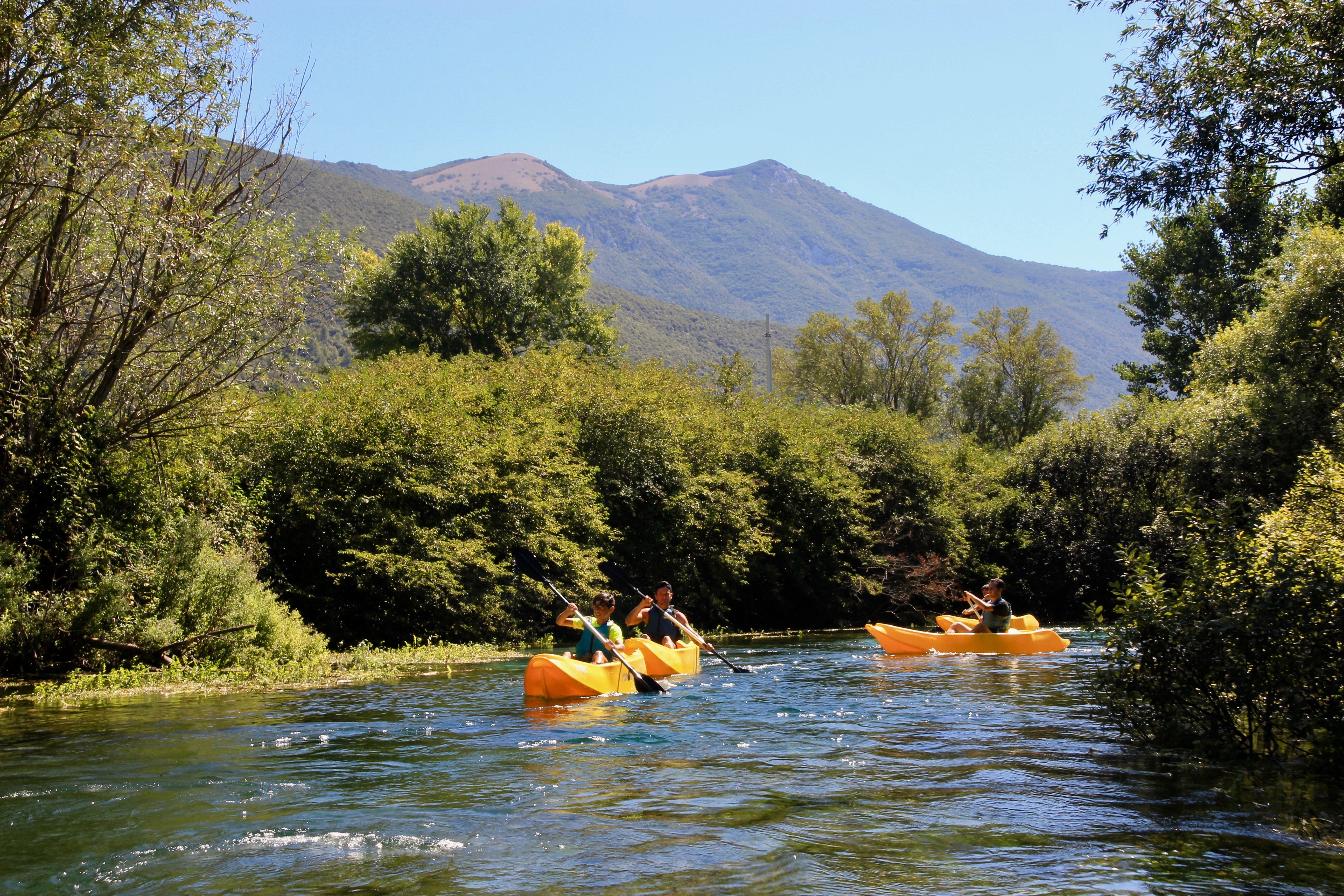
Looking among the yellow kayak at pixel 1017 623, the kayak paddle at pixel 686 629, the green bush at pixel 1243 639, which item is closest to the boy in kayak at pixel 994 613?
the yellow kayak at pixel 1017 623

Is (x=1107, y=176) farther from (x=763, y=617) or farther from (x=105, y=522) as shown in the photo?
(x=763, y=617)

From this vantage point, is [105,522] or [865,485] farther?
[865,485]

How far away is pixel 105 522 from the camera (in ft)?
39.6

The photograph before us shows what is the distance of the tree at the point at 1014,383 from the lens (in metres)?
51.8

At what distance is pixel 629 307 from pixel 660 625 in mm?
95098

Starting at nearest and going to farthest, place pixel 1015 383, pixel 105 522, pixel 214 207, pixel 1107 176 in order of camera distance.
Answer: pixel 1107 176
pixel 105 522
pixel 214 207
pixel 1015 383

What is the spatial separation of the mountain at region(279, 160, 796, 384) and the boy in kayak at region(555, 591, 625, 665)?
55720 mm

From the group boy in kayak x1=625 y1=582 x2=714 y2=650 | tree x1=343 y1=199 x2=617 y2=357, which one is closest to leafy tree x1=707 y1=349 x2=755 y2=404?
tree x1=343 y1=199 x2=617 y2=357

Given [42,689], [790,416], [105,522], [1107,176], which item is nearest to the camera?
[42,689]

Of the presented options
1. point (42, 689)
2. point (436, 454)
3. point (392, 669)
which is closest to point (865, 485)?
point (436, 454)

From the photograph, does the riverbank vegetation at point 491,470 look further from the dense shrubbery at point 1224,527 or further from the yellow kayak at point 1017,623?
the yellow kayak at point 1017,623

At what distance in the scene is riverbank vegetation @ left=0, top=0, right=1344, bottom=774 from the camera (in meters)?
8.05

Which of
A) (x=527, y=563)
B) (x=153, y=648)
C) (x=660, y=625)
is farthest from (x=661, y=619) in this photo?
(x=153, y=648)

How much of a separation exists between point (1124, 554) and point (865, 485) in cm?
2291
